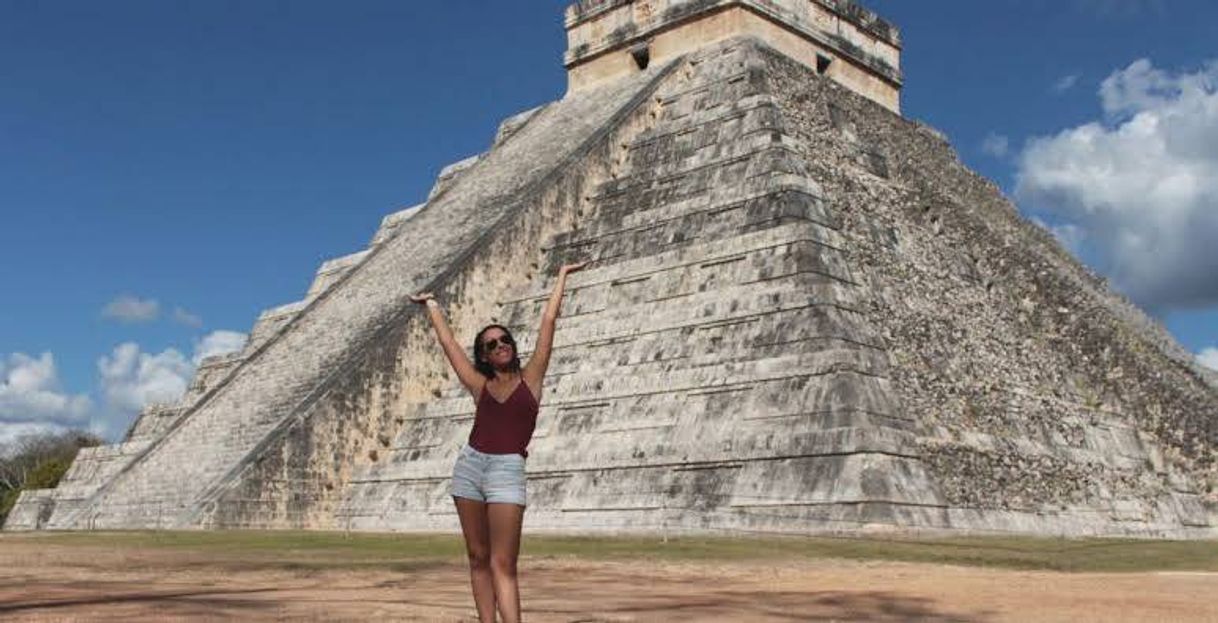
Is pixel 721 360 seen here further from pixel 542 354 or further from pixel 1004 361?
pixel 542 354

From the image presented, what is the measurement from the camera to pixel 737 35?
20016mm

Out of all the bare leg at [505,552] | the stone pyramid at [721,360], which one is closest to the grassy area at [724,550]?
the stone pyramid at [721,360]

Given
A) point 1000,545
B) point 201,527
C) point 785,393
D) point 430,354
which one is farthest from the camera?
point 430,354

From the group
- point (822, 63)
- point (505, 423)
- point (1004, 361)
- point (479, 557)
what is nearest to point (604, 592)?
point (479, 557)

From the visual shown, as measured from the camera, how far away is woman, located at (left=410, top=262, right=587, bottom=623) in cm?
468

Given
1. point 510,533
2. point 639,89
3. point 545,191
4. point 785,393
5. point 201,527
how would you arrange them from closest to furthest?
point 510,533 → point 785,393 → point 201,527 → point 545,191 → point 639,89

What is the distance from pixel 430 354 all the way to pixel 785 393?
5247 millimetres

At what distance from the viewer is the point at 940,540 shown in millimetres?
11125

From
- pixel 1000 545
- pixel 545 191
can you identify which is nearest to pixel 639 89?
pixel 545 191

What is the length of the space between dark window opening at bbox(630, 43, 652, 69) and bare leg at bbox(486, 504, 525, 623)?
57.4 ft

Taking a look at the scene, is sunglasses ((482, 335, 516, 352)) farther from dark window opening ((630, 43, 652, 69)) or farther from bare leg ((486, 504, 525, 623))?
dark window opening ((630, 43, 652, 69))

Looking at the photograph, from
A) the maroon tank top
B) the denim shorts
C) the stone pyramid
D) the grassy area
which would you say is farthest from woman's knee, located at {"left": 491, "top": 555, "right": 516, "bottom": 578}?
the stone pyramid

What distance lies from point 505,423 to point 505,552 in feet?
1.50

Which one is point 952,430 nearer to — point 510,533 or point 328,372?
point 328,372
